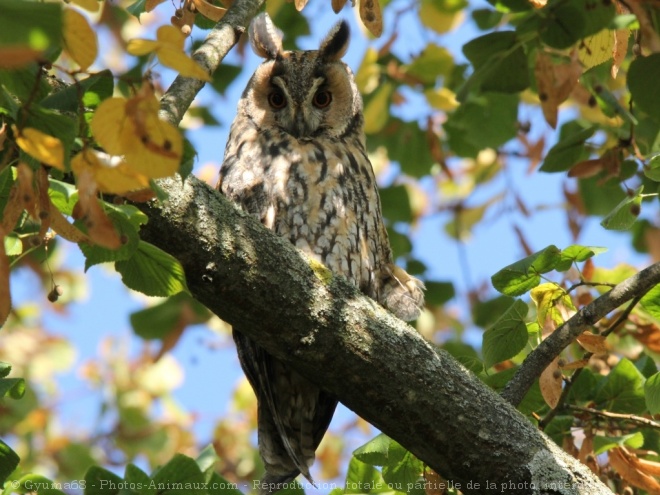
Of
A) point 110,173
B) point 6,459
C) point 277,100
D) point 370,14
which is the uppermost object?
point 277,100

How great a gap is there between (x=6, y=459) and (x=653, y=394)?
1189mm

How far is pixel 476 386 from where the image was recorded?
173 centimetres

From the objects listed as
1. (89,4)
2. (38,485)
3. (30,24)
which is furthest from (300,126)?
(30,24)

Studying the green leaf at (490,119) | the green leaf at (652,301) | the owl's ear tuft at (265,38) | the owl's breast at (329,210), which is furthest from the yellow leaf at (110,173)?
the green leaf at (490,119)

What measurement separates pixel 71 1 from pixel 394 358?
3.08ft

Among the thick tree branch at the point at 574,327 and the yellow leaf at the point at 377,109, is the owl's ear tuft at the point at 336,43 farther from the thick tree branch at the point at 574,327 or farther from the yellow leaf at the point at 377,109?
the thick tree branch at the point at 574,327

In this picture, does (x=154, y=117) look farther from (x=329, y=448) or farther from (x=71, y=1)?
(x=329, y=448)

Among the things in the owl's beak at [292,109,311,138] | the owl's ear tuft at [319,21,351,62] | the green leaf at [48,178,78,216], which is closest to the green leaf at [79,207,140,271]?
the green leaf at [48,178,78,216]

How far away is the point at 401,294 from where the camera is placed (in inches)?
99.1

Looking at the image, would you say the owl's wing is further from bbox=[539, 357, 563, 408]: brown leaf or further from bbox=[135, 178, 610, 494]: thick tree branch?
bbox=[539, 357, 563, 408]: brown leaf

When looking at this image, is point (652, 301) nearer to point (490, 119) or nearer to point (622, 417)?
point (622, 417)

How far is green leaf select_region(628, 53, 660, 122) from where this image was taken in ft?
3.86

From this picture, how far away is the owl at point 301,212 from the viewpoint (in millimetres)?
2473

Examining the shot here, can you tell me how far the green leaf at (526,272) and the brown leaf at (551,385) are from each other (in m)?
0.17
